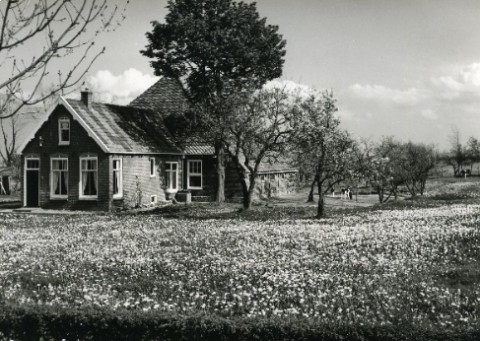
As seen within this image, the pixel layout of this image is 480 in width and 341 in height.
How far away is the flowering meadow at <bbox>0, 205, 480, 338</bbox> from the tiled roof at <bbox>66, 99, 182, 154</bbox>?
1345 centimetres

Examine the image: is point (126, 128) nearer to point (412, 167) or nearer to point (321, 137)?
point (321, 137)

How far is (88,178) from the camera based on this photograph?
3709 cm

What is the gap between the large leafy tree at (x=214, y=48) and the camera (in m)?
37.6

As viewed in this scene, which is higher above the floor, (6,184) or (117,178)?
(117,178)

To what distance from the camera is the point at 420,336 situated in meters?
8.30

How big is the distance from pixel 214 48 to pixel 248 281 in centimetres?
2691

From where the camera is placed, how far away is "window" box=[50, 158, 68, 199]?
124 feet

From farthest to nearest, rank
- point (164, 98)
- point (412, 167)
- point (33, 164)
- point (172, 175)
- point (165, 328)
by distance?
point (164, 98)
point (412, 167)
point (172, 175)
point (33, 164)
point (165, 328)

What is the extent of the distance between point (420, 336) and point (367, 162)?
2514 centimetres

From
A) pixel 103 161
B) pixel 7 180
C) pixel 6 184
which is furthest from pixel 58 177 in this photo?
pixel 6 184

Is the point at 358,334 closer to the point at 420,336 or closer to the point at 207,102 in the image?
the point at 420,336

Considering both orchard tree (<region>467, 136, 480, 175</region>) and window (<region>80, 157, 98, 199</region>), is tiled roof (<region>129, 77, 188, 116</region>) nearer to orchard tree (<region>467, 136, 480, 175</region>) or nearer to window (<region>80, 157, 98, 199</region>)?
window (<region>80, 157, 98, 199</region>)

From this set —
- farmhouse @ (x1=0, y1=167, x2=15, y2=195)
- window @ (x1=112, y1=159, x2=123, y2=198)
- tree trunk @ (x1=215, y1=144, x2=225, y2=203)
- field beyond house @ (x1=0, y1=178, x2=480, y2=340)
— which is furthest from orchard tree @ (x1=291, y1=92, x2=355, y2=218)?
farmhouse @ (x1=0, y1=167, x2=15, y2=195)

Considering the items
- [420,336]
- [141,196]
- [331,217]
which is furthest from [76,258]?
[141,196]
